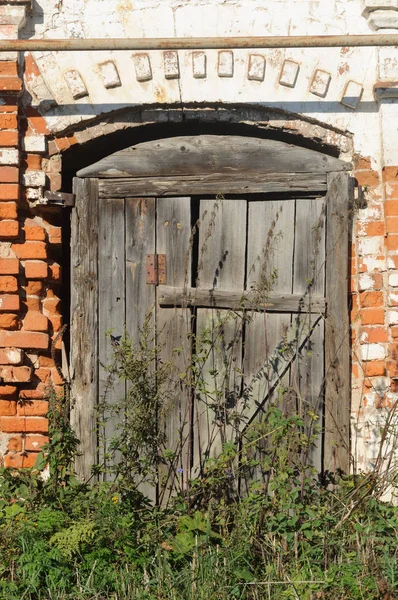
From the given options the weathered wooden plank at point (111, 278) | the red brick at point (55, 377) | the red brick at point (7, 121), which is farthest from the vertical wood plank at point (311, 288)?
the red brick at point (7, 121)

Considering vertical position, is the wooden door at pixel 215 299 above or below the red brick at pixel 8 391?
above

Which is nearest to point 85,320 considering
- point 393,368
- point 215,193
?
point 215,193

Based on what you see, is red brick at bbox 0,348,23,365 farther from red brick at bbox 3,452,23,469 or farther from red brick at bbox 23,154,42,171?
red brick at bbox 23,154,42,171

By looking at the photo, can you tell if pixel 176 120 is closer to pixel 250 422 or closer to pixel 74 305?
pixel 74 305

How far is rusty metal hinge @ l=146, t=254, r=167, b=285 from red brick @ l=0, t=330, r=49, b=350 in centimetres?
71

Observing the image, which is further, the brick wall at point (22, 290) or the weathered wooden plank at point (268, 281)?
the weathered wooden plank at point (268, 281)

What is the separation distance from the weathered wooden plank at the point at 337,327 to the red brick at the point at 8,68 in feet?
6.32

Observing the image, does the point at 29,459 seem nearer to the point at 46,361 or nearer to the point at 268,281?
the point at 46,361

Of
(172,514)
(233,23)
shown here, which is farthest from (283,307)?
(233,23)

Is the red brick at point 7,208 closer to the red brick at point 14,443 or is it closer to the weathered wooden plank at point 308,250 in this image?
the red brick at point 14,443

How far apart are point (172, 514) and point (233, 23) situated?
281 cm

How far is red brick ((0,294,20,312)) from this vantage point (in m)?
4.89

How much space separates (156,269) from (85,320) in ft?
1.75

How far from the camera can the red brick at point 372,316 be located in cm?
489
